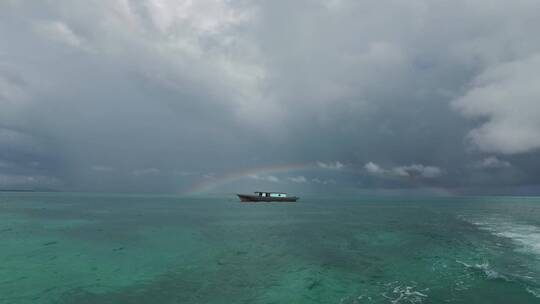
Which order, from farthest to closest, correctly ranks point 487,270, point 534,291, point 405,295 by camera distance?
point 487,270 < point 534,291 < point 405,295

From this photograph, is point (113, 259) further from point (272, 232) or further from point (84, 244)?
point (272, 232)

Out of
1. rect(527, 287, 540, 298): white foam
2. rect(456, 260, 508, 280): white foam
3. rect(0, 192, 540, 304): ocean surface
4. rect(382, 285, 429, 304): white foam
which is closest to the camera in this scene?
rect(382, 285, 429, 304): white foam

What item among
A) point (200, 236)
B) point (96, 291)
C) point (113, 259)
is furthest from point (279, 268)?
point (200, 236)

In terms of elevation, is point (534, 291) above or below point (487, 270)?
above

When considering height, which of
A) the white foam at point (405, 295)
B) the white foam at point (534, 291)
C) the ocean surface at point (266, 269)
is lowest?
the ocean surface at point (266, 269)

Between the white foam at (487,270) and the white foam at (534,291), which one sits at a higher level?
the white foam at (534,291)

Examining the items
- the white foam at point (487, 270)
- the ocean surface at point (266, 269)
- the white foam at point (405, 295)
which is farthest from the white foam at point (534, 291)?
the white foam at point (405, 295)

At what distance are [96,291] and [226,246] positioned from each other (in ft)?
72.7

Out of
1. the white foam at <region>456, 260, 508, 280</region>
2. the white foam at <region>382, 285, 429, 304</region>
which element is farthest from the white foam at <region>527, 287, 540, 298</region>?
the white foam at <region>382, 285, 429, 304</region>

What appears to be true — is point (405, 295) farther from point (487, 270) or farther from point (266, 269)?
point (487, 270)

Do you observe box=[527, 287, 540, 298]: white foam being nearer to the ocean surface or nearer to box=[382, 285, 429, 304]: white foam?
the ocean surface

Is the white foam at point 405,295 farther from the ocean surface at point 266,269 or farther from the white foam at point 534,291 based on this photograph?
the white foam at point 534,291

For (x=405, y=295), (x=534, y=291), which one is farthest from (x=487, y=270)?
(x=405, y=295)

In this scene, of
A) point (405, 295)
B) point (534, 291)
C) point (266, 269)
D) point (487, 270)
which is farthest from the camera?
point (266, 269)
